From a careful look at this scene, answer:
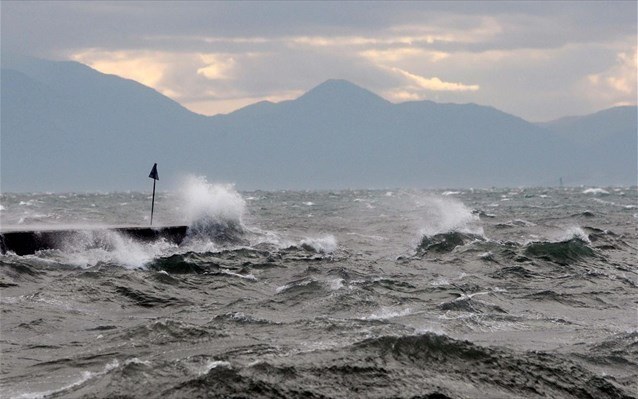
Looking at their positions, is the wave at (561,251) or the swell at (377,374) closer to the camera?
the swell at (377,374)

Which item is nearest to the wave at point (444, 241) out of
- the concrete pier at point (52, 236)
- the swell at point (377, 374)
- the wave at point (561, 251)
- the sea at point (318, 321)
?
the sea at point (318, 321)

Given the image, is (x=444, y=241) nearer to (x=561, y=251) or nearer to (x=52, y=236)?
(x=561, y=251)

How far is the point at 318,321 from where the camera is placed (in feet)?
46.3

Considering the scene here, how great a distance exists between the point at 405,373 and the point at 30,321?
6193 mm

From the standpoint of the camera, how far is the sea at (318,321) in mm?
10641

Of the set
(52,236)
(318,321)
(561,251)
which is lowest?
(52,236)

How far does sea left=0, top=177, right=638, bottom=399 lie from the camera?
1064 cm

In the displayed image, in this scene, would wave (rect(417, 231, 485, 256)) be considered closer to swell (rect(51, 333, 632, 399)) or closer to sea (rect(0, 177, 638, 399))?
sea (rect(0, 177, 638, 399))

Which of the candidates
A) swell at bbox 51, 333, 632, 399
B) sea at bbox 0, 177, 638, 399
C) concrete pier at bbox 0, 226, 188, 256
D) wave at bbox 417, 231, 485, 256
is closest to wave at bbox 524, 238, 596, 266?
sea at bbox 0, 177, 638, 399

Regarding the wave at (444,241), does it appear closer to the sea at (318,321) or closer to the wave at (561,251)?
the sea at (318,321)

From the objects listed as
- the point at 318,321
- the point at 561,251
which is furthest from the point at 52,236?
the point at 318,321

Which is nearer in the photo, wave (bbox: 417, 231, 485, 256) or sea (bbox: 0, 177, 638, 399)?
sea (bbox: 0, 177, 638, 399)

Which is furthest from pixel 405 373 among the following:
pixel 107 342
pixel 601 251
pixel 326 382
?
pixel 601 251

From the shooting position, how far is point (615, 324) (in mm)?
15492
